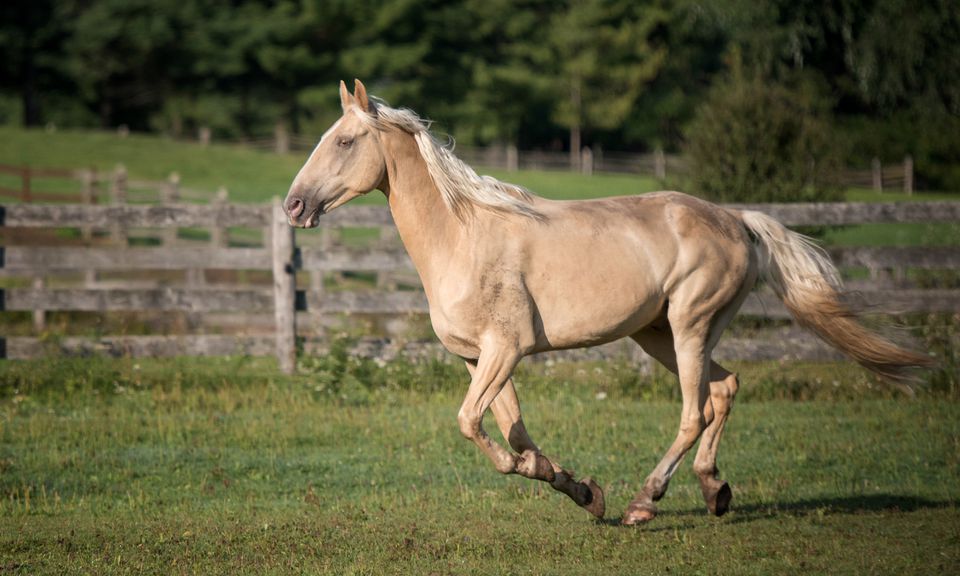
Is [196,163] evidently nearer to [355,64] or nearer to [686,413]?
[355,64]

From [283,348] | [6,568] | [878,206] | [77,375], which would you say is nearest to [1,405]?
[77,375]

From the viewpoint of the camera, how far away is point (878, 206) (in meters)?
11.8

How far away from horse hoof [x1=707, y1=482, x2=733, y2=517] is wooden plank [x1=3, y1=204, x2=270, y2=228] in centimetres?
699

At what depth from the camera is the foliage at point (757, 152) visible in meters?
14.1

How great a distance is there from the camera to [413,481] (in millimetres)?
7941

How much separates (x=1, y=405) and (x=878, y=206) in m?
9.07

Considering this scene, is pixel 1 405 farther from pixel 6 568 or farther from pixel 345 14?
pixel 345 14

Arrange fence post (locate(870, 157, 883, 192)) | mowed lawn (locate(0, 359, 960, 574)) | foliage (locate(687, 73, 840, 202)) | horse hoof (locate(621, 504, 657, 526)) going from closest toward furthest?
mowed lawn (locate(0, 359, 960, 574)) < horse hoof (locate(621, 504, 657, 526)) < foliage (locate(687, 73, 840, 202)) < fence post (locate(870, 157, 883, 192))

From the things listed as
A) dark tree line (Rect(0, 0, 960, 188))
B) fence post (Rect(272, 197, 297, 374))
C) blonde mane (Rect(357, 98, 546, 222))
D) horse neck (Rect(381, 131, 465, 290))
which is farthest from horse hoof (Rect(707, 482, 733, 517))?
dark tree line (Rect(0, 0, 960, 188))

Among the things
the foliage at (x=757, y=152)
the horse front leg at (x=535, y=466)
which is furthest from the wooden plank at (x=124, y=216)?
the horse front leg at (x=535, y=466)

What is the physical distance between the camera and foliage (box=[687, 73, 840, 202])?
1412cm

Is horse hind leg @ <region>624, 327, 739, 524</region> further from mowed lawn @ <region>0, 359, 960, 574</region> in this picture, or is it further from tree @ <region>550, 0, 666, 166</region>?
tree @ <region>550, 0, 666, 166</region>

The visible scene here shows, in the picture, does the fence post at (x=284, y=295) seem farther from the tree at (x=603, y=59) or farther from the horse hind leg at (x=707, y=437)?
the tree at (x=603, y=59)

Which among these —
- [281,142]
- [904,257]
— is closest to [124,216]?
[904,257]
